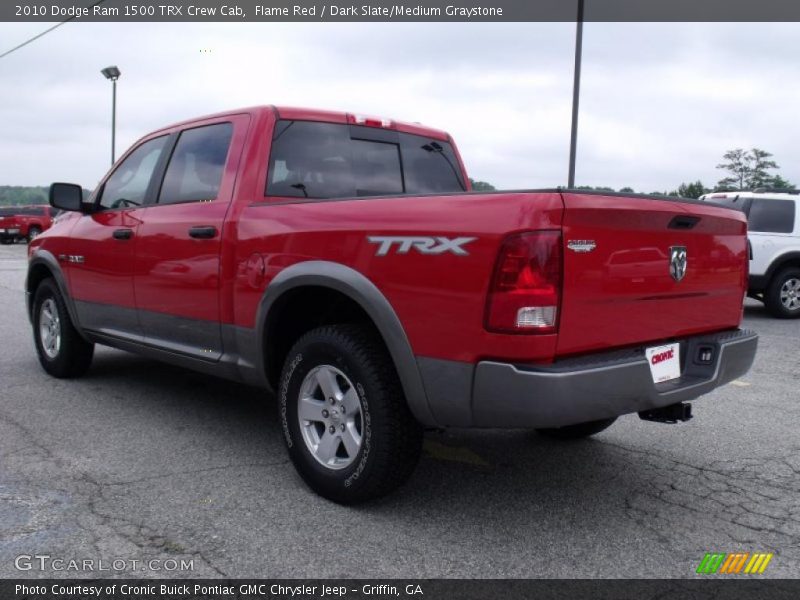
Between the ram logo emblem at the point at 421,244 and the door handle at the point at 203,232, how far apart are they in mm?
1187

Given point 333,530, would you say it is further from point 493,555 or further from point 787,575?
point 787,575

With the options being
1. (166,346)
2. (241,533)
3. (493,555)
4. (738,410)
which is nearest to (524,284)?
(493,555)

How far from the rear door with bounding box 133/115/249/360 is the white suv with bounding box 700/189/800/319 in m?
8.70

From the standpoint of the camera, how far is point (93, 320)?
16.8ft

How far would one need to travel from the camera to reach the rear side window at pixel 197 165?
416 centimetres

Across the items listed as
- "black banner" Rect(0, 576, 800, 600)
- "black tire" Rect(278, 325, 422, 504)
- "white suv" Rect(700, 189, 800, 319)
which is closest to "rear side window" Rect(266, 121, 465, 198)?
"black tire" Rect(278, 325, 422, 504)

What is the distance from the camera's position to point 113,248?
4.80 meters

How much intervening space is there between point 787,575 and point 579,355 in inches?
43.3

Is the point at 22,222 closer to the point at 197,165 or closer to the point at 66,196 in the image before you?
the point at 66,196

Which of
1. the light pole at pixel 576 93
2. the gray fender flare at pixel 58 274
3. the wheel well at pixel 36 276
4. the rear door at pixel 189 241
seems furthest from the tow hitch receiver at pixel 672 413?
the light pole at pixel 576 93

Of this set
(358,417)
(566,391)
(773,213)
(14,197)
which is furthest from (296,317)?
→ (14,197)

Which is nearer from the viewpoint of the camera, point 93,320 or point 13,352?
point 93,320

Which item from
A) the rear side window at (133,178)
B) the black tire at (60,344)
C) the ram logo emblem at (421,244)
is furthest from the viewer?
the black tire at (60,344)

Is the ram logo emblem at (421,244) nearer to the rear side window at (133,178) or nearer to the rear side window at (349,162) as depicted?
the rear side window at (349,162)
